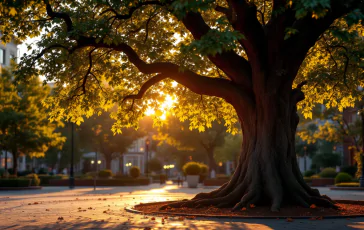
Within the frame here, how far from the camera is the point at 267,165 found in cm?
1706

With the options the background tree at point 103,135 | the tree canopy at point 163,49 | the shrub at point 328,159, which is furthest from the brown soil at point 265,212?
the shrub at point 328,159

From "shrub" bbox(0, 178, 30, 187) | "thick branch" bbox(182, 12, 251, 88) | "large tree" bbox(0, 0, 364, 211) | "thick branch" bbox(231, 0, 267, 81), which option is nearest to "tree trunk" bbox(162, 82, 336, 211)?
"large tree" bbox(0, 0, 364, 211)

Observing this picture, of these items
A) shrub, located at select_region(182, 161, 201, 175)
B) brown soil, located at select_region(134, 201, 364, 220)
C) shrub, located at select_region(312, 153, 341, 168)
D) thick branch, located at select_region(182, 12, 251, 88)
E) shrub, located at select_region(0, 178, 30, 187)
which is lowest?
brown soil, located at select_region(134, 201, 364, 220)

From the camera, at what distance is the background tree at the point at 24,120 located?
48.2 metres

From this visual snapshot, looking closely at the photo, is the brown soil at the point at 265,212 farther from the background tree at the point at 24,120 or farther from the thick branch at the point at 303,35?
the background tree at the point at 24,120

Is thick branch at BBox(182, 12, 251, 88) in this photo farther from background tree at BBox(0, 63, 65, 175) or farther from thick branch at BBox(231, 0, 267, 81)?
background tree at BBox(0, 63, 65, 175)

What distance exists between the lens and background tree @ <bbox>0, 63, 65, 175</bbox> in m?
48.2

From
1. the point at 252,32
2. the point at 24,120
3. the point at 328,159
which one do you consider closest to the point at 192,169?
the point at 24,120

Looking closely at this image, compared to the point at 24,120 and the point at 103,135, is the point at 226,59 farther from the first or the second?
the point at 103,135

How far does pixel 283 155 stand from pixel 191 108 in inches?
260

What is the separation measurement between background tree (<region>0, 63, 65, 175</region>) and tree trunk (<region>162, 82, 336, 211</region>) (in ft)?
108

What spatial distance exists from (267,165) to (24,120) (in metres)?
35.9

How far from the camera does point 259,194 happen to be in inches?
657

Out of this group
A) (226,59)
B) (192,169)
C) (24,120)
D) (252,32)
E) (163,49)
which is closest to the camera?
(252,32)
